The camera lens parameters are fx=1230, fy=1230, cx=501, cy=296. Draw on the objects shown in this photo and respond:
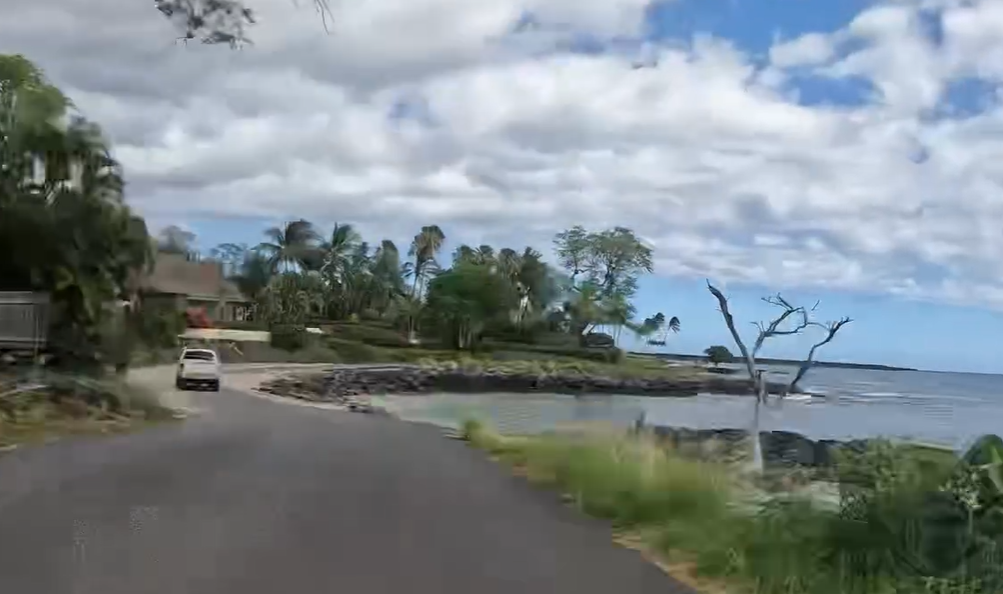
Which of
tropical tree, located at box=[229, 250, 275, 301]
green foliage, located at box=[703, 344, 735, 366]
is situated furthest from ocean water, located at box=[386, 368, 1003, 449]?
tropical tree, located at box=[229, 250, 275, 301]

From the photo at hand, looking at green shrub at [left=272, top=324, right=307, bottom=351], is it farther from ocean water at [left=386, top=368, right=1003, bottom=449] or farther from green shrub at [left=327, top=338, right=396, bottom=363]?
ocean water at [left=386, top=368, right=1003, bottom=449]

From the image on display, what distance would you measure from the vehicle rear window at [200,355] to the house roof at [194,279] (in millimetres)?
27245

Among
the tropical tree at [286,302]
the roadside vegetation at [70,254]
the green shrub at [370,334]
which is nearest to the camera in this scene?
the roadside vegetation at [70,254]

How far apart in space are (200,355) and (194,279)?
120 feet

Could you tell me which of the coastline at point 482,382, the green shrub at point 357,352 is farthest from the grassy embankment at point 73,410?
the green shrub at point 357,352

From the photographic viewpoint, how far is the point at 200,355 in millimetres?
41219

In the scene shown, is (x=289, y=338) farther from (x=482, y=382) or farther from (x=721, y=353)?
(x=721, y=353)

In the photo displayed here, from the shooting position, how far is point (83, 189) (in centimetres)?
2756

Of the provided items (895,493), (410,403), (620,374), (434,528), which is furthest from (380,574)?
(620,374)

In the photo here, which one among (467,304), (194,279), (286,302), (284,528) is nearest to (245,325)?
(286,302)

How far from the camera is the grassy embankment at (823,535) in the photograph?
338 inches

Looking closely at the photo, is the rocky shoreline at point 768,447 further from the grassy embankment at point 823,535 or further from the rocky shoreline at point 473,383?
the rocky shoreline at point 473,383

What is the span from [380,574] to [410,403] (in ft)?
144

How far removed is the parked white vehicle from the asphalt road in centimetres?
2107
